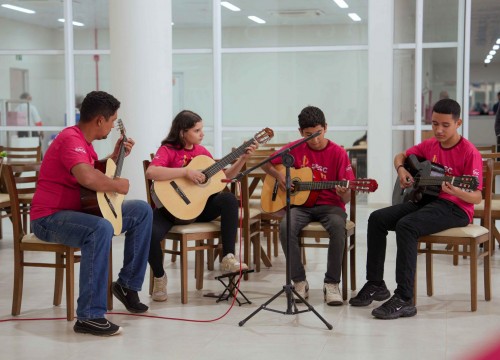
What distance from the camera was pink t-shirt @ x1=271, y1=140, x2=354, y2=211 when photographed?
4.16m

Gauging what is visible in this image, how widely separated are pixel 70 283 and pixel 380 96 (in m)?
5.78

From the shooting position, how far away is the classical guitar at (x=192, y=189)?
13.4ft

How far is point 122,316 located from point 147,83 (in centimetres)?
331

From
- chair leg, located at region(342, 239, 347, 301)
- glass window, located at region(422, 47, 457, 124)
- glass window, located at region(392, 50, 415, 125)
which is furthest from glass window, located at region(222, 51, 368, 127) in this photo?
chair leg, located at region(342, 239, 347, 301)

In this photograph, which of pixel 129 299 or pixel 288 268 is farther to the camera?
pixel 129 299

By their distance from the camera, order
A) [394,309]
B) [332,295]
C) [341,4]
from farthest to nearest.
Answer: [341,4] → [332,295] → [394,309]

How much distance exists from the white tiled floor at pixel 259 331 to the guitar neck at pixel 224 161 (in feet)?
Result: 2.28

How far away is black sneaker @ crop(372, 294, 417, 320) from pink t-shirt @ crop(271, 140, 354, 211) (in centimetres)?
66

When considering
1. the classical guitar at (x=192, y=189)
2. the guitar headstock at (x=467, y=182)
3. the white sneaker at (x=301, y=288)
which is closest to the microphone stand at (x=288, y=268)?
the white sneaker at (x=301, y=288)

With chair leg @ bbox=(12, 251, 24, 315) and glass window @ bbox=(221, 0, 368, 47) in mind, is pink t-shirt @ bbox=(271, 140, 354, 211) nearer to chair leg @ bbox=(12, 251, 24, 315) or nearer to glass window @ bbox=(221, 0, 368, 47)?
chair leg @ bbox=(12, 251, 24, 315)

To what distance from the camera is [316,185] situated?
407 centimetres

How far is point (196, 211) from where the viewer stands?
4.13 meters

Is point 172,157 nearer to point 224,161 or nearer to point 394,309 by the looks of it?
point 224,161

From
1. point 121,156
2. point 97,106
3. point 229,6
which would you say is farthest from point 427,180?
point 229,6
